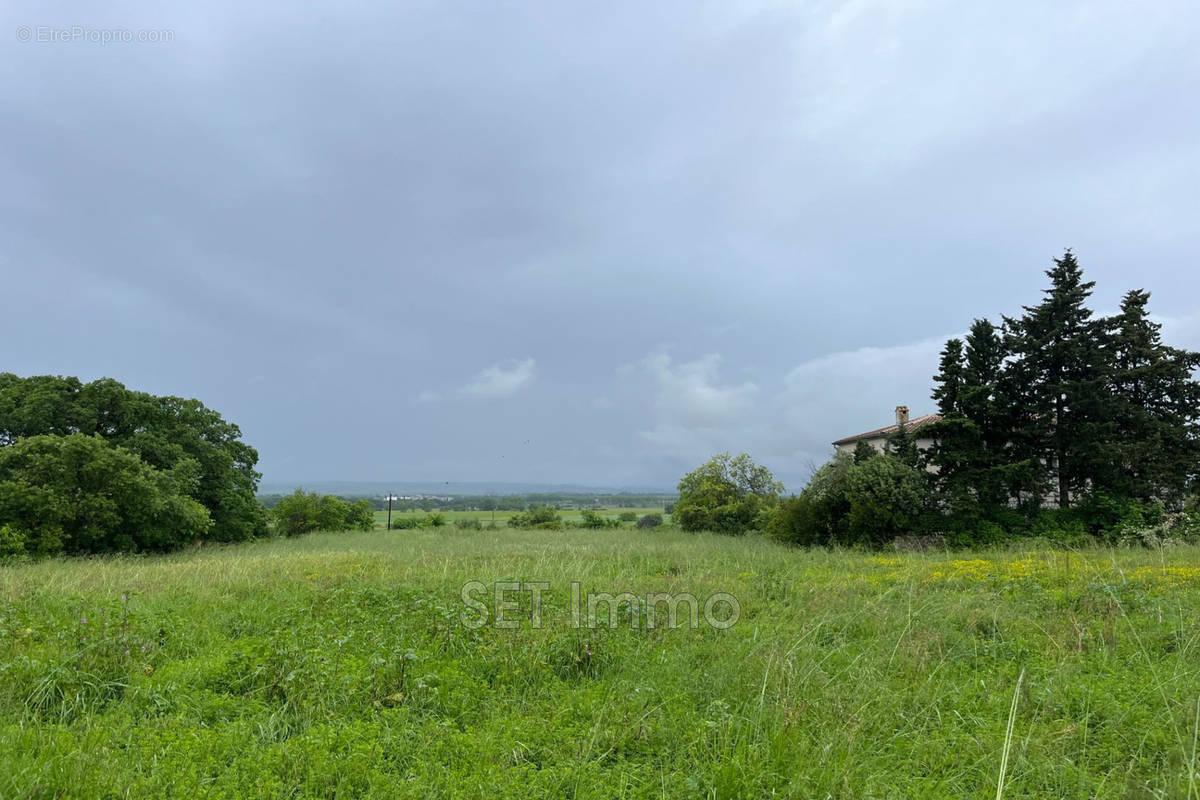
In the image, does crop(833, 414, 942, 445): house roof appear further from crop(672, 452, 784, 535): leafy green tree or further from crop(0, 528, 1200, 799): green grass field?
crop(0, 528, 1200, 799): green grass field

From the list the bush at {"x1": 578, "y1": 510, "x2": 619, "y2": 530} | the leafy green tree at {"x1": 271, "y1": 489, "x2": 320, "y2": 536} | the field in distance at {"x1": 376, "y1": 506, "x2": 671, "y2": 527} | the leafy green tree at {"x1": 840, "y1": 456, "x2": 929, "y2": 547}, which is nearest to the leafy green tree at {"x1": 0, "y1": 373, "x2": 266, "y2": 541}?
the leafy green tree at {"x1": 271, "y1": 489, "x2": 320, "y2": 536}

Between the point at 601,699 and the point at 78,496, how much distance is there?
66.8 ft

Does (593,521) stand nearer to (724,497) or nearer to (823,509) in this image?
(724,497)

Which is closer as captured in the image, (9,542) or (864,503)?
(9,542)

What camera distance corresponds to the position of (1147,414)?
1830 cm

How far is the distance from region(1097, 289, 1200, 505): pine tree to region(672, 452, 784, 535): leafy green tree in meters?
14.4

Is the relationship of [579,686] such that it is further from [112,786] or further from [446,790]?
[112,786]

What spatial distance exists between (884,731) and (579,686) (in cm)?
212

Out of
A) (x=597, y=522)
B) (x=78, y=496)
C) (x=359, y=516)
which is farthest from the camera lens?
(x=597, y=522)

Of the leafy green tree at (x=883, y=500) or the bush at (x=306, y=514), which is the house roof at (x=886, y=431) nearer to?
the leafy green tree at (x=883, y=500)

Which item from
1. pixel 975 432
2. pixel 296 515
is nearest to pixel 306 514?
pixel 296 515

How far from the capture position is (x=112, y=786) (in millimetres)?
2836

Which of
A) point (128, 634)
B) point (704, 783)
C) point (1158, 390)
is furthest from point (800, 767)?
point (1158, 390)

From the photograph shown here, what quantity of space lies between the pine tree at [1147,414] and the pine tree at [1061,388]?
573 mm
